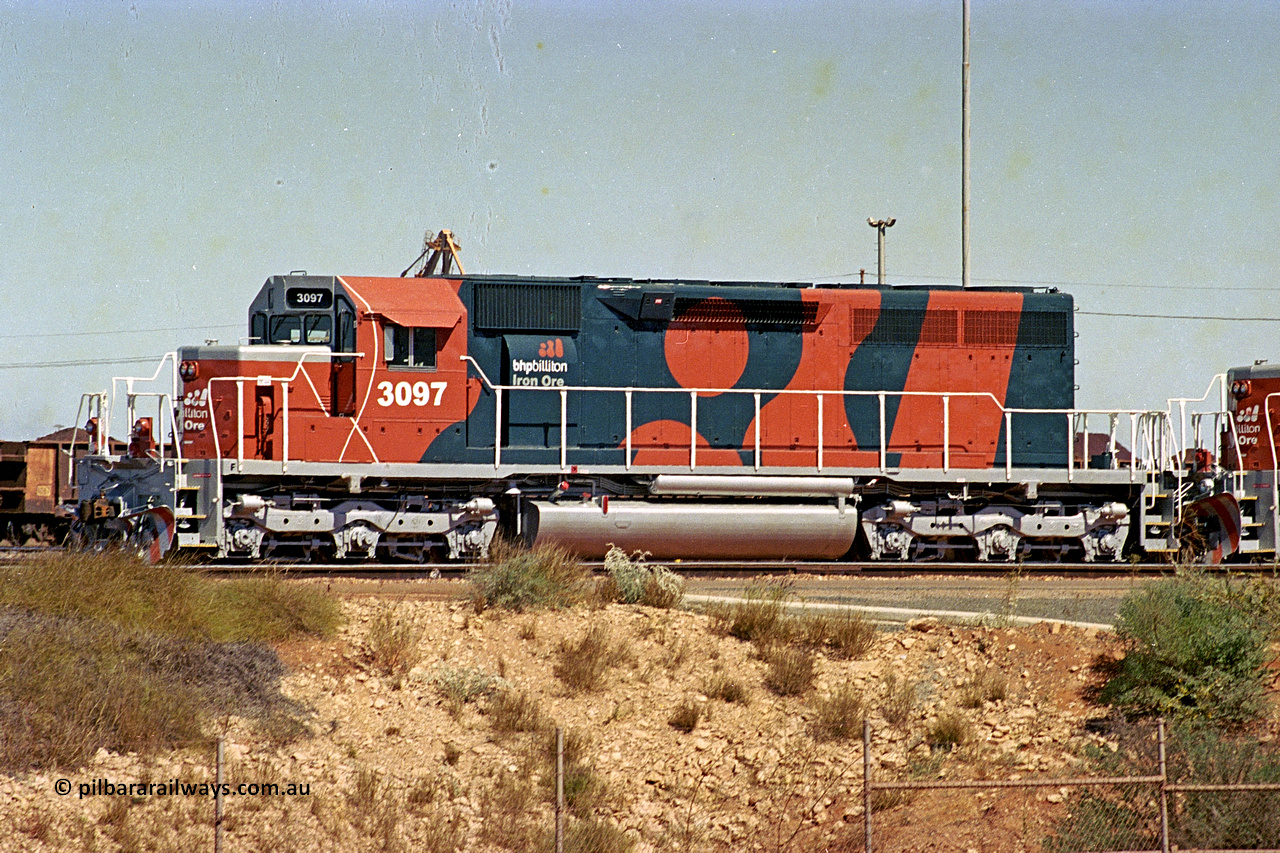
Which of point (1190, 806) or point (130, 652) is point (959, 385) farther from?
point (130, 652)

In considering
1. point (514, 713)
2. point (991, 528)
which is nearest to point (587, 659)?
point (514, 713)

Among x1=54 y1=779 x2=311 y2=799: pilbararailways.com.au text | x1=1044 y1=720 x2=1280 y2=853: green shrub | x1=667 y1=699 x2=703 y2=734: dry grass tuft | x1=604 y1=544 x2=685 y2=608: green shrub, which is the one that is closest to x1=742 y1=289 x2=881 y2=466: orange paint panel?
x1=604 y1=544 x2=685 y2=608: green shrub

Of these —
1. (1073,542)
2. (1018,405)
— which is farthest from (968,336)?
(1073,542)

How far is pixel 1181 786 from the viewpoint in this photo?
24.8 feet

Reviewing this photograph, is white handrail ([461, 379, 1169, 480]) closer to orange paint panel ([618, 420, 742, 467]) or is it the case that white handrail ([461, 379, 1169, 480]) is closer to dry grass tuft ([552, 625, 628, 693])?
orange paint panel ([618, 420, 742, 467])

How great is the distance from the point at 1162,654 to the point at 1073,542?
22.2 ft

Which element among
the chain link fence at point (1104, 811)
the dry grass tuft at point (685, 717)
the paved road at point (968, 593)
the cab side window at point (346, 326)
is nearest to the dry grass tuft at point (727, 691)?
the dry grass tuft at point (685, 717)

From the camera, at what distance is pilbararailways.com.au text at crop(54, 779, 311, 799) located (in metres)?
7.73

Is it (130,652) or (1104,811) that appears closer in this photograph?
(1104,811)

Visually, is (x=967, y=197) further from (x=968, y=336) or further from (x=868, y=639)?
(x=868, y=639)

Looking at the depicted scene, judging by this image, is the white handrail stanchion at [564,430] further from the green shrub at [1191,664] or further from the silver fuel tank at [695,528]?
the green shrub at [1191,664]

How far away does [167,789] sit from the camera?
7.92m

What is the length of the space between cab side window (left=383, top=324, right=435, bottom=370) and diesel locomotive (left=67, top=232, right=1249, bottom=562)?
31 millimetres

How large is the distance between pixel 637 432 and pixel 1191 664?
781 cm
